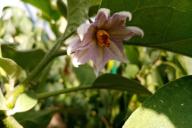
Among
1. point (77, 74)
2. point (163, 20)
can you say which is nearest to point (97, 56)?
point (163, 20)

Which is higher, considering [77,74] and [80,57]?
[80,57]

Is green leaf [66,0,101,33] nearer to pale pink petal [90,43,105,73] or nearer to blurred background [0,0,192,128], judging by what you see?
pale pink petal [90,43,105,73]

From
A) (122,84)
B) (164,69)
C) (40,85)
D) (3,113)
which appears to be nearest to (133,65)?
(164,69)

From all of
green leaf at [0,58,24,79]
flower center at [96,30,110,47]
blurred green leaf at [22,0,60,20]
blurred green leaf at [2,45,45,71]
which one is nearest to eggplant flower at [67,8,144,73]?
flower center at [96,30,110,47]

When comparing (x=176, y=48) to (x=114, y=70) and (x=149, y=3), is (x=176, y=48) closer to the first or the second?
(x=149, y=3)

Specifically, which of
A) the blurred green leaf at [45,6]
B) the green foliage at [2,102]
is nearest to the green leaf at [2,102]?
the green foliage at [2,102]

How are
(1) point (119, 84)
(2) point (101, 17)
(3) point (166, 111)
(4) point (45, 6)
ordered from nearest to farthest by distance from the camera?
(3) point (166, 111), (2) point (101, 17), (1) point (119, 84), (4) point (45, 6)

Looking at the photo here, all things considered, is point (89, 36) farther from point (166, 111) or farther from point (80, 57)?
point (166, 111)

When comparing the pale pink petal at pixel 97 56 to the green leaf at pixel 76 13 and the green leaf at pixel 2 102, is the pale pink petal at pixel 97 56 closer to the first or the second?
the green leaf at pixel 76 13
